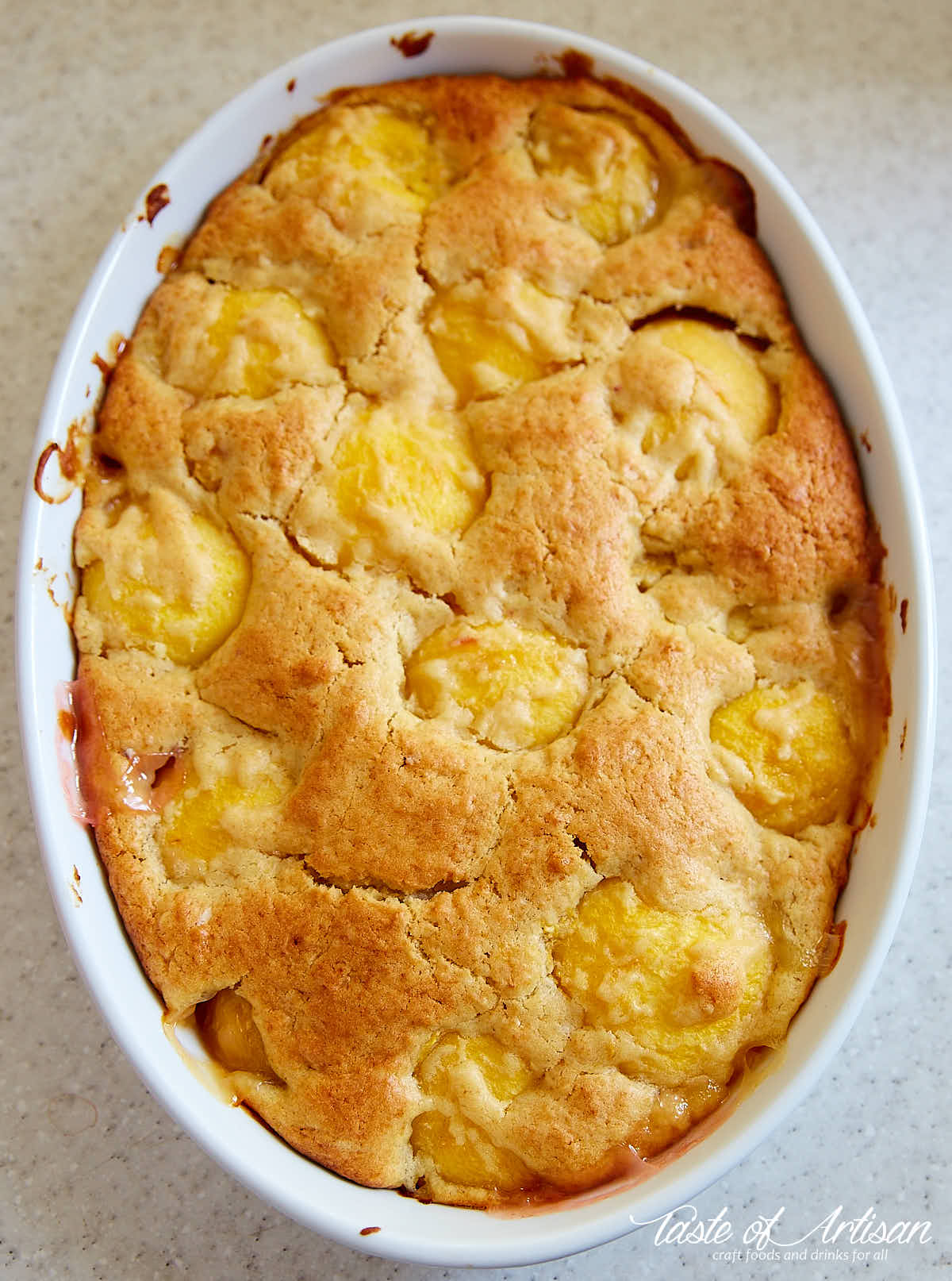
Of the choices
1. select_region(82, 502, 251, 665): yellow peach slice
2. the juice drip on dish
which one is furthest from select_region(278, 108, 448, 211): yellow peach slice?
the juice drip on dish

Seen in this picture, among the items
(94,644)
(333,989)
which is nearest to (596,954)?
(333,989)

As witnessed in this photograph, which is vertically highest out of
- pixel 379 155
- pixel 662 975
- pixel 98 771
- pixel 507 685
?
pixel 379 155

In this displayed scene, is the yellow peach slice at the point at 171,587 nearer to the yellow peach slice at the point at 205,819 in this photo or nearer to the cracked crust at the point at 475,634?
the cracked crust at the point at 475,634

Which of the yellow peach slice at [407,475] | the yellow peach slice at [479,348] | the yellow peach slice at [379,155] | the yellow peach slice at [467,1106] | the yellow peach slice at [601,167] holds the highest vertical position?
the yellow peach slice at [601,167]

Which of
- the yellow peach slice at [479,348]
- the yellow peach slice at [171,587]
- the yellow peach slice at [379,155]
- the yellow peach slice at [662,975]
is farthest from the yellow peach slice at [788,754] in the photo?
the yellow peach slice at [379,155]

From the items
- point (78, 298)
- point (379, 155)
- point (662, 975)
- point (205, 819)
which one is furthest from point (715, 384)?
point (78, 298)

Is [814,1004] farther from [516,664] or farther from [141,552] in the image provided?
[141,552]

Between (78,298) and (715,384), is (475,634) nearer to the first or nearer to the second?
(715,384)
